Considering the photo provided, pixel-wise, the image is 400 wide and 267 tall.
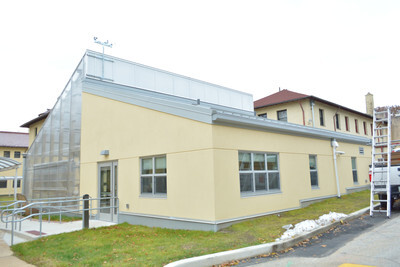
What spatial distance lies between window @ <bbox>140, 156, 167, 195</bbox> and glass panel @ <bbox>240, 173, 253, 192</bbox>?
256cm

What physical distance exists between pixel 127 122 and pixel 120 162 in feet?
5.28

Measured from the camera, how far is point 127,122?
466 inches

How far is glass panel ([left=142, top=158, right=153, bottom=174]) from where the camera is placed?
10891 mm

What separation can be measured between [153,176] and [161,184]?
1.52ft

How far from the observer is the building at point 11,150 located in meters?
43.0

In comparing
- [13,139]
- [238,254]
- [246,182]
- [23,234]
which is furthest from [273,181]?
[13,139]

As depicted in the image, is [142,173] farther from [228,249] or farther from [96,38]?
[96,38]

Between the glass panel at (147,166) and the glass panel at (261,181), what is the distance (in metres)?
3.71

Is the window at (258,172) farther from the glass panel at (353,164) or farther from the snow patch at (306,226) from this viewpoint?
the glass panel at (353,164)

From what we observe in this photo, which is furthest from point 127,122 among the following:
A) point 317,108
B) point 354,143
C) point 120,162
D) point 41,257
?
point 317,108

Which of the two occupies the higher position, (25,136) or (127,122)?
(25,136)

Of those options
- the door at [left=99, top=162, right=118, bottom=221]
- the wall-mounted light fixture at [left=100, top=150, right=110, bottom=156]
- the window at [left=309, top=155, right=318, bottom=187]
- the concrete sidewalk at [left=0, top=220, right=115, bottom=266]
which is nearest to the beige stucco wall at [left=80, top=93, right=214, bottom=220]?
the wall-mounted light fixture at [left=100, top=150, right=110, bottom=156]

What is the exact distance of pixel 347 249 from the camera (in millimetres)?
6715

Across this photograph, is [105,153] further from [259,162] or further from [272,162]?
[272,162]
